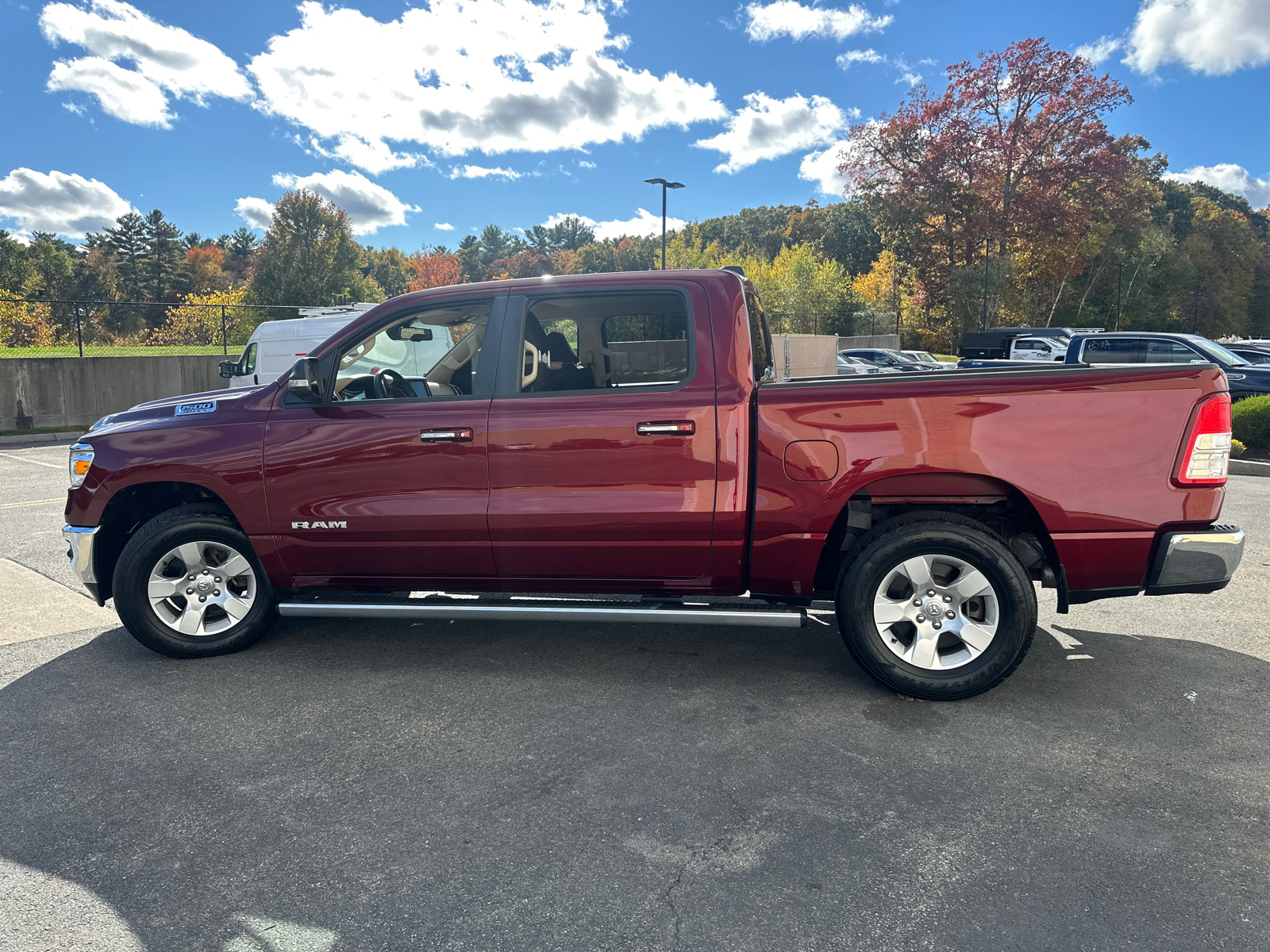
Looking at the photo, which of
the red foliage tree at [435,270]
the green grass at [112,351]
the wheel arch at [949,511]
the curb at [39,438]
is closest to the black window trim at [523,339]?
the wheel arch at [949,511]

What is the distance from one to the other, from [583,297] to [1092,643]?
343cm

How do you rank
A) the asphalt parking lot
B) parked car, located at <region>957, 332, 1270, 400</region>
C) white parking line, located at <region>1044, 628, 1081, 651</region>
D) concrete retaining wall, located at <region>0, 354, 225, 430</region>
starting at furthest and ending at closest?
concrete retaining wall, located at <region>0, 354, 225, 430</region> → parked car, located at <region>957, 332, 1270, 400</region> → white parking line, located at <region>1044, 628, 1081, 651</region> → the asphalt parking lot

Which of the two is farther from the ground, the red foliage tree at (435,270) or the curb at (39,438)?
the red foliage tree at (435,270)

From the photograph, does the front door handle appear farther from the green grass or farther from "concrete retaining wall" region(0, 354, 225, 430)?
the green grass

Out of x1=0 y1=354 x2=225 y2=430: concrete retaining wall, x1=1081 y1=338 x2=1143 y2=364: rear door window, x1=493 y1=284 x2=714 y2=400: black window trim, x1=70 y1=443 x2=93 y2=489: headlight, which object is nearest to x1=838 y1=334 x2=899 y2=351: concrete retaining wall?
x1=1081 y1=338 x2=1143 y2=364: rear door window

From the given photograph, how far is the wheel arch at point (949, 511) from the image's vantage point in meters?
3.87

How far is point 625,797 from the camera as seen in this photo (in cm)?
307

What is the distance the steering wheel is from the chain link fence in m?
15.2

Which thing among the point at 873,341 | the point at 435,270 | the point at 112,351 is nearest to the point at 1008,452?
the point at 112,351

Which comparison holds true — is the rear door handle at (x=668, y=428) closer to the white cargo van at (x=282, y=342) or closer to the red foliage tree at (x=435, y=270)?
the white cargo van at (x=282, y=342)

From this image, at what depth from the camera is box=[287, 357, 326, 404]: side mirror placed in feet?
14.0

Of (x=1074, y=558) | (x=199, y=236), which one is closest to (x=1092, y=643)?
(x=1074, y=558)

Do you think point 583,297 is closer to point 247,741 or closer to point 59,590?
point 247,741

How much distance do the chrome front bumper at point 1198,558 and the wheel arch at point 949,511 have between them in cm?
43
